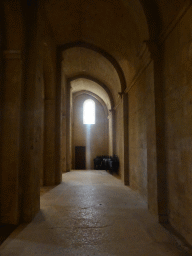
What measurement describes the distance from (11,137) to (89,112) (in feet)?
49.0

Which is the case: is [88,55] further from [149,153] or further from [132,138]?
[149,153]

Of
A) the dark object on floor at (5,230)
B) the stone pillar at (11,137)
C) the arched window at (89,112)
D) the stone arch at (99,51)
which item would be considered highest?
the stone arch at (99,51)

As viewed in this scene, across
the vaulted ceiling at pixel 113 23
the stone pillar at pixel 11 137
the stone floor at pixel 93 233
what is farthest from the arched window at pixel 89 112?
the stone pillar at pixel 11 137

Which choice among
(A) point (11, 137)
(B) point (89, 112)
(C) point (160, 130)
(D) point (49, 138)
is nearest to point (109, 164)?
(D) point (49, 138)

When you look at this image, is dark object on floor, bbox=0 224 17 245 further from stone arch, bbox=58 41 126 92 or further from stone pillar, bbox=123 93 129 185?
stone arch, bbox=58 41 126 92

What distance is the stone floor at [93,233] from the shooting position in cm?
321

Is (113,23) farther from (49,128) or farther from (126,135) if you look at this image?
(49,128)

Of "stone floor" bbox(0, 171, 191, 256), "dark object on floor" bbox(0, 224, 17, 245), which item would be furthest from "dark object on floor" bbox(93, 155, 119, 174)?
"dark object on floor" bbox(0, 224, 17, 245)

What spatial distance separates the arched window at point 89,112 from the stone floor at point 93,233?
13.6 m

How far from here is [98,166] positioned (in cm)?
1619

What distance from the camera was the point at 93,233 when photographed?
3848mm

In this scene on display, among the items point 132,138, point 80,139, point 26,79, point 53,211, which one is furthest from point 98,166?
point 26,79

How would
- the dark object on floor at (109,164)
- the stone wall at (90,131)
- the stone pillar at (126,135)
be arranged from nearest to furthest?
the stone pillar at (126,135), the dark object on floor at (109,164), the stone wall at (90,131)

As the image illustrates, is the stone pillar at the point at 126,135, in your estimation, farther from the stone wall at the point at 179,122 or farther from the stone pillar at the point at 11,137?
the stone pillar at the point at 11,137
